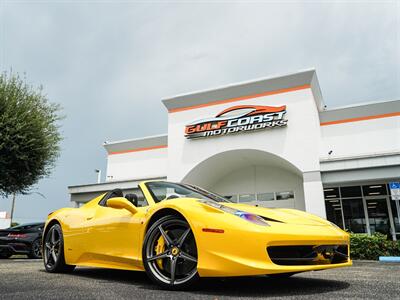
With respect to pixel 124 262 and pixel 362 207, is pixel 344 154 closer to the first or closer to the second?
pixel 362 207

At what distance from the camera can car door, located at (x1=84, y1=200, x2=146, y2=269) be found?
3.50 metres

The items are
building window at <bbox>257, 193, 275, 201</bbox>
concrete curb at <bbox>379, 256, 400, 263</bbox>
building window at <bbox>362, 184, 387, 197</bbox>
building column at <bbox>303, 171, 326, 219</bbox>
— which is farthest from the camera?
building window at <bbox>257, 193, 275, 201</bbox>

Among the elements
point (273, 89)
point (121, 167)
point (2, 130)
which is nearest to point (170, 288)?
point (2, 130)

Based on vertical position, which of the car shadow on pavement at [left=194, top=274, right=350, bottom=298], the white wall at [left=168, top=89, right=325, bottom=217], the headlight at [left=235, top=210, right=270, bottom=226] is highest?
the white wall at [left=168, top=89, right=325, bottom=217]

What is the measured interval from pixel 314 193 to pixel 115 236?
10966 millimetres

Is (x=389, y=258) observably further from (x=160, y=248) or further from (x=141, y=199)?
(x=160, y=248)

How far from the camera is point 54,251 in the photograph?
4.91 meters

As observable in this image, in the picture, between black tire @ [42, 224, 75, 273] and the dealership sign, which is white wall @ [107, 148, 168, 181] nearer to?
the dealership sign

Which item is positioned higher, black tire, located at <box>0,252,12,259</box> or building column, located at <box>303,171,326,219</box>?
building column, located at <box>303,171,326,219</box>

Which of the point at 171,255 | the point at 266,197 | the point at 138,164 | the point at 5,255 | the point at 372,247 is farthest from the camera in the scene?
the point at 138,164

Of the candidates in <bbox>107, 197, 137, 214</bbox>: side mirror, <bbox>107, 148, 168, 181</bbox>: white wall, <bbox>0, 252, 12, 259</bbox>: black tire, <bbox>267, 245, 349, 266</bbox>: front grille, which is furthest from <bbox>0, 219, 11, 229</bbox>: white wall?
<bbox>267, 245, 349, 266</bbox>: front grille

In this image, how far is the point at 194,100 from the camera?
54.0 feet

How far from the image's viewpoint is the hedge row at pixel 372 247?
31.8ft

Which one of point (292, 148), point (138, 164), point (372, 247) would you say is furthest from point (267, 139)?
point (138, 164)
